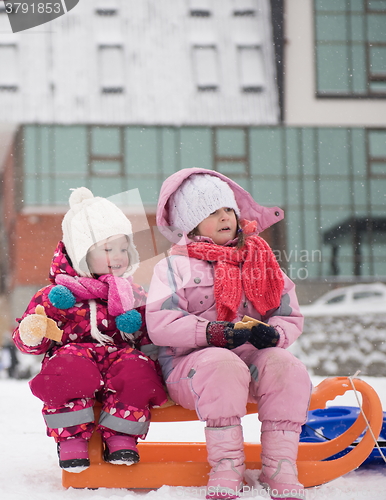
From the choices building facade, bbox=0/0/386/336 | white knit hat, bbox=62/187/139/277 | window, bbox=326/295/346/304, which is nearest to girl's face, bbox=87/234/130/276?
white knit hat, bbox=62/187/139/277

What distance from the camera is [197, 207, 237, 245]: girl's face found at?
1.26 metres

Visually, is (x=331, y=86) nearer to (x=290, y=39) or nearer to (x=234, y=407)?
(x=290, y=39)

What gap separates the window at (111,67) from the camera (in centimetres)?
770

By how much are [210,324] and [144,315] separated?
0.20 m

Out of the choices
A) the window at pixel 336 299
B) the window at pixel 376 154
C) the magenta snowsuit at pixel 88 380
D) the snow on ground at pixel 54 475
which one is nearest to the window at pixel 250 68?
the window at pixel 376 154

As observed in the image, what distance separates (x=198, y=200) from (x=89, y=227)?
25 centimetres

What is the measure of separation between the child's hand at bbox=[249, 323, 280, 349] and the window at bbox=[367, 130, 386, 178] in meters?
9.15

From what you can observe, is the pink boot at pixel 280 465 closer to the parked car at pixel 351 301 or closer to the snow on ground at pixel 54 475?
the snow on ground at pixel 54 475

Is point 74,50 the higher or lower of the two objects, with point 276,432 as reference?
higher

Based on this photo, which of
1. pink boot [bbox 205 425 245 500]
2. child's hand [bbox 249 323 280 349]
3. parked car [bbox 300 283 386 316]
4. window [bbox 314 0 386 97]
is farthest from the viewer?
window [bbox 314 0 386 97]

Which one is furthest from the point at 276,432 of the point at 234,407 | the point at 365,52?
the point at 365,52

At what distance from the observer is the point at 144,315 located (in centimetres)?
121

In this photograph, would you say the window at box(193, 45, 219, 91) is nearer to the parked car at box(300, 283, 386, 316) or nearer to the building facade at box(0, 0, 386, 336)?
the building facade at box(0, 0, 386, 336)

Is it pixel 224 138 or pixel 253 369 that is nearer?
pixel 253 369
